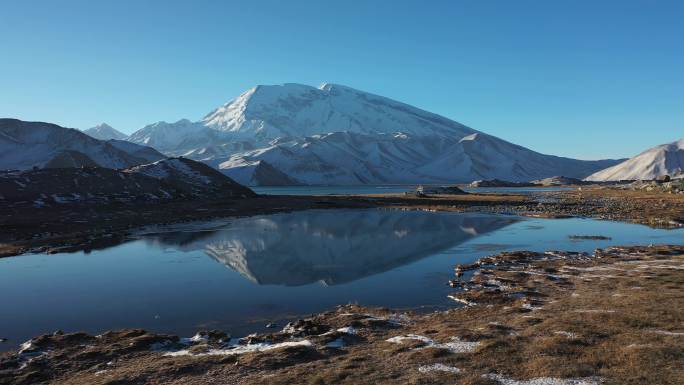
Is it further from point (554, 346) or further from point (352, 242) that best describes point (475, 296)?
point (352, 242)

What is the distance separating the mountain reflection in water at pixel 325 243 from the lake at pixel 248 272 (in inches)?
5.8

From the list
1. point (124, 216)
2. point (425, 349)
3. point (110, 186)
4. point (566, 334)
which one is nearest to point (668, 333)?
point (566, 334)

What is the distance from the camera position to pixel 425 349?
1858 centimetres

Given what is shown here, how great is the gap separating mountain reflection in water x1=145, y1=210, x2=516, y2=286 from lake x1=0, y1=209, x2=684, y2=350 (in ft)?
0.48

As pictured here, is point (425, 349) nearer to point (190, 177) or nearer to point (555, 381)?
point (555, 381)

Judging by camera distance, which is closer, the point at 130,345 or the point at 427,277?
the point at 130,345

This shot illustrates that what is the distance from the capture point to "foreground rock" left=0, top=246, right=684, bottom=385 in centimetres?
1577

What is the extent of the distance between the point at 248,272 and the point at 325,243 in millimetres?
19185

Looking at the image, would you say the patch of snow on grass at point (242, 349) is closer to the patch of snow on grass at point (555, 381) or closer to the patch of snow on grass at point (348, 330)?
the patch of snow on grass at point (348, 330)

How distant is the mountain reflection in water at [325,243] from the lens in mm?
42406

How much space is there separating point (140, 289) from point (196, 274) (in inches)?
228

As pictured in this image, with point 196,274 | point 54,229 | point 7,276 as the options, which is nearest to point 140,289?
point 196,274

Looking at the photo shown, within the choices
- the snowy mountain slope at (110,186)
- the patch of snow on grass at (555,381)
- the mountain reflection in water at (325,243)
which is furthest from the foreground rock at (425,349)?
the snowy mountain slope at (110,186)

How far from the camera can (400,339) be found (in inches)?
805
